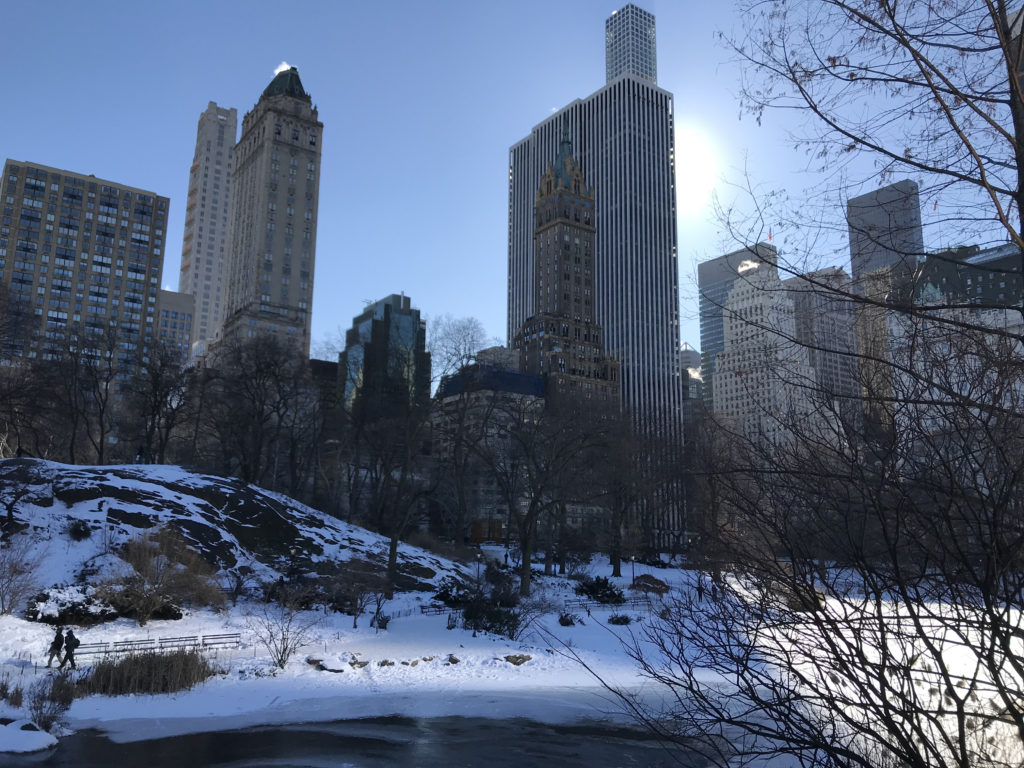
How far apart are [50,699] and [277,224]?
13683 centimetres

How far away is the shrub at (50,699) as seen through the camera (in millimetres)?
17000

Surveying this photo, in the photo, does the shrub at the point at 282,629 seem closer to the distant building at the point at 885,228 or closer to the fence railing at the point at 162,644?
the fence railing at the point at 162,644

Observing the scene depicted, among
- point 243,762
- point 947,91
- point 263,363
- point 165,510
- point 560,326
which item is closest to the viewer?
Answer: point 947,91

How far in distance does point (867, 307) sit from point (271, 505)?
40.1 meters

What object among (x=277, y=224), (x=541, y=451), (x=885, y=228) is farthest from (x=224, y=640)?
(x=277, y=224)

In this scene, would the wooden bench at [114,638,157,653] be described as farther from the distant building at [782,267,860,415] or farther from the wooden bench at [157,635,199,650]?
the distant building at [782,267,860,415]

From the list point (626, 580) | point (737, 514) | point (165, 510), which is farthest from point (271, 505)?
point (737, 514)

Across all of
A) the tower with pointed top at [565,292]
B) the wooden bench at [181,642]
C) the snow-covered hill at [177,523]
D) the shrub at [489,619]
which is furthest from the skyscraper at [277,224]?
the wooden bench at [181,642]

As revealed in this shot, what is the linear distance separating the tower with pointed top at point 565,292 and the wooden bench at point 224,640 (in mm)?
104778

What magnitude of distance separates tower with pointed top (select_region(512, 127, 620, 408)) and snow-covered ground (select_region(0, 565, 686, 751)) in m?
102

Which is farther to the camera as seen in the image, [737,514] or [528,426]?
[528,426]

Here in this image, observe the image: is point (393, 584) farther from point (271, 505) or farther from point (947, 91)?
point (947, 91)

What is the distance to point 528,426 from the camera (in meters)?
47.0

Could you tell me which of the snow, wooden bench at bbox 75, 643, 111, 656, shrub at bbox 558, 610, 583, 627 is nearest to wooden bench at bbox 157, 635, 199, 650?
the snow
